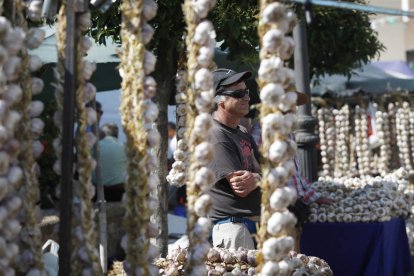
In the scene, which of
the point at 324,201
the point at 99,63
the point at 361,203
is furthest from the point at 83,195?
the point at 361,203

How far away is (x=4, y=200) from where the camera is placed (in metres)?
2.07

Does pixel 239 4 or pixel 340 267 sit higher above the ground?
pixel 239 4

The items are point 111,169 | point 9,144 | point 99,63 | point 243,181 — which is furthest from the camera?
point 111,169

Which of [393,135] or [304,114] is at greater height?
[304,114]

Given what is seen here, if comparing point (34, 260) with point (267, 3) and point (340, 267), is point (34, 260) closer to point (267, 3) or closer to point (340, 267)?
point (267, 3)

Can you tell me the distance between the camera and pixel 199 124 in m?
2.20

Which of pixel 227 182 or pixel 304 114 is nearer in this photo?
pixel 227 182

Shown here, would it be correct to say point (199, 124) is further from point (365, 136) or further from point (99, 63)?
point (365, 136)

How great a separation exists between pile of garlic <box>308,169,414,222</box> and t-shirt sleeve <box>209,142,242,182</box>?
5.04 ft

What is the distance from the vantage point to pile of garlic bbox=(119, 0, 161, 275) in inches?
86.3

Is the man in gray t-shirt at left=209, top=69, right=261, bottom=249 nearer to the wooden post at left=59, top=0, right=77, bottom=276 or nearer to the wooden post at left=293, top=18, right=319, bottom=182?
the wooden post at left=59, top=0, right=77, bottom=276

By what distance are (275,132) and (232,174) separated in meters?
1.37

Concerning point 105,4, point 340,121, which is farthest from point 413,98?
point 105,4

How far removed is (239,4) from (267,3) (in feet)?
5.18
